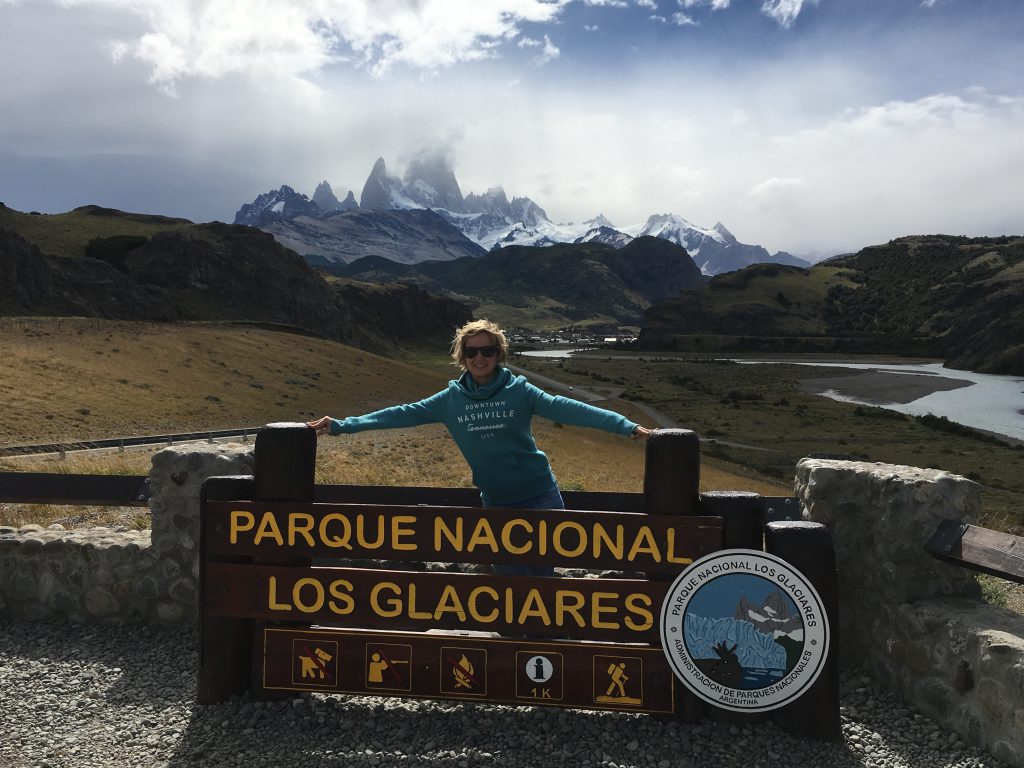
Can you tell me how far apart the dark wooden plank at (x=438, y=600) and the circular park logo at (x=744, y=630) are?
23 centimetres

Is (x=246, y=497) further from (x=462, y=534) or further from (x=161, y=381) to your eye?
(x=161, y=381)

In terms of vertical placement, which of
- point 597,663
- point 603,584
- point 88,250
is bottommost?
point 597,663

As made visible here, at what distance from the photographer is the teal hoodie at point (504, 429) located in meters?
5.18

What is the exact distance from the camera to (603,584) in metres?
4.96

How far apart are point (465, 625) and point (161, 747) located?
7.69 ft

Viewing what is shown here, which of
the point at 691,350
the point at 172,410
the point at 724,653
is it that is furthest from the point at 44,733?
the point at 691,350

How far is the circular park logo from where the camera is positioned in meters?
4.72

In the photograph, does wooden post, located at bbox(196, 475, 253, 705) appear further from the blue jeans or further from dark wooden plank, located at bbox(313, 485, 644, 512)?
the blue jeans

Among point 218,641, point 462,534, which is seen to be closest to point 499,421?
point 462,534

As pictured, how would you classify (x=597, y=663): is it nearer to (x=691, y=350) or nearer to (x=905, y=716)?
(x=905, y=716)

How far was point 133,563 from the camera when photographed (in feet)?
22.4

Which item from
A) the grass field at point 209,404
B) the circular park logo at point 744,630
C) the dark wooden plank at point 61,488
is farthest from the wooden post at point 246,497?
the grass field at point 209,404

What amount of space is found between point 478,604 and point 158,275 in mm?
112166

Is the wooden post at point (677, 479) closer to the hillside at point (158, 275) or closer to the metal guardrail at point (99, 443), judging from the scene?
the metal guardrail at point (99, 443)
